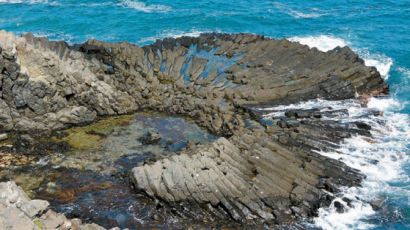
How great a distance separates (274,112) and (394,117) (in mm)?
10542

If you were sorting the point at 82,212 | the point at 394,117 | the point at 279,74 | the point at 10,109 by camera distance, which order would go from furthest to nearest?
the point at 279,74, the point at 394,117, the point at 10,109, the point at 82,212

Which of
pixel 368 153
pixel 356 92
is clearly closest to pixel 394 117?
pixel 356 92

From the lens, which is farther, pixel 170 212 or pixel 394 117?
pixel 394 117

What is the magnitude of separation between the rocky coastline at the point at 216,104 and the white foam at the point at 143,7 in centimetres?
1893

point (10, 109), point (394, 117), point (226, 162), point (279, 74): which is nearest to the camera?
point (226, 162)

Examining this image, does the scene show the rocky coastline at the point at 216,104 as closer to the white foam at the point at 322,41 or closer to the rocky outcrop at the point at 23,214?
the rocky outcrop at the point at 23,214

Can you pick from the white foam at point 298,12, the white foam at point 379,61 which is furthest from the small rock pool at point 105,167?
the white foam at point 298,12

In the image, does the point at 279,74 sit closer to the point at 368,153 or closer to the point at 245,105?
the point at 245,105

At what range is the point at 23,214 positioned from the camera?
56.3 feet

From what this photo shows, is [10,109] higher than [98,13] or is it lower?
lower

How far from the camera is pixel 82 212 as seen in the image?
24719 mm

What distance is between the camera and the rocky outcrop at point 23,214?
16625mm

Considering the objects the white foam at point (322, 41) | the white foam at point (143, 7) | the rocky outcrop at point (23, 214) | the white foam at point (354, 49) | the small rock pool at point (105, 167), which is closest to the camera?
the rocky outcrop at point (23, 214)

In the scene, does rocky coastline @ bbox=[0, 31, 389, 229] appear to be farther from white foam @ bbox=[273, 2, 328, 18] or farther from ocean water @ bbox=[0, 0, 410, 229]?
white foam @ bbox=[273, 2, 328, 18]
